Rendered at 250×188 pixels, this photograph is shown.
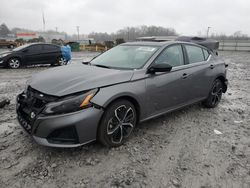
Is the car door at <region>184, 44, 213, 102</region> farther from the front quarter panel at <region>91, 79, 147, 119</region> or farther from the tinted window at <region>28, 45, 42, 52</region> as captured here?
the tinted window at <region>28, 45, 42, 52</region>

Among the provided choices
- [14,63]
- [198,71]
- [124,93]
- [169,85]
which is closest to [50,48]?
[14,63]

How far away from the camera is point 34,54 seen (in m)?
10.4

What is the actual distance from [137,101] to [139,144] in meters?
0.67

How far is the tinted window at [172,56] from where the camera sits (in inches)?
147

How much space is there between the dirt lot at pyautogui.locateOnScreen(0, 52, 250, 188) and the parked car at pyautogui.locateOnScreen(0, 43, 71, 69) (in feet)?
21.9

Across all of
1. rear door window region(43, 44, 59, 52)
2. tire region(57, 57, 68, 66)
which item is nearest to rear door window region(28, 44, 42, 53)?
rear door window region(43, 44, 59, 52)

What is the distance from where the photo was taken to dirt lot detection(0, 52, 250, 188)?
2.50 metres

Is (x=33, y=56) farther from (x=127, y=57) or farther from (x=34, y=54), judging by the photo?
(x=127, y=57)

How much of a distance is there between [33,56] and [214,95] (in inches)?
338

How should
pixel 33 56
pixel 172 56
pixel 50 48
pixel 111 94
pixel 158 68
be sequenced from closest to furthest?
1. pixel 111 94
2. pixel 158 68
3. pixel 172 56
4. pixel 33 56
5. pixel 50 48

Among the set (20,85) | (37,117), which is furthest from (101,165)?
(20,85)

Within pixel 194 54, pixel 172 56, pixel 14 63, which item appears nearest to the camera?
pixel 172 56

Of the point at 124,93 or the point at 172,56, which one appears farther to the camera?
the point at 172,56

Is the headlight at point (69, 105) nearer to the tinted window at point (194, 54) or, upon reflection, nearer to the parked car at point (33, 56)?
the tinted window at point (194, 54)
